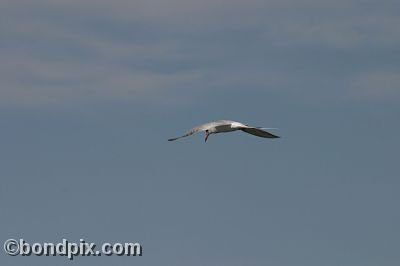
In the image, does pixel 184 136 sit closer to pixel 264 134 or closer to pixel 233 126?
pixel 233 126

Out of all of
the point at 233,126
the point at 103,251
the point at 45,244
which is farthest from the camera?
the point at 45,244

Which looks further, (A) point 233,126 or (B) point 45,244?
(B) point 45,244

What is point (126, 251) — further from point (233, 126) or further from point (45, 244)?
point (233, 126)

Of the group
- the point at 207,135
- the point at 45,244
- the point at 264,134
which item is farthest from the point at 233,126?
the point at 45,244

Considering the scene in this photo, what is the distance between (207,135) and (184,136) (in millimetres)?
6016

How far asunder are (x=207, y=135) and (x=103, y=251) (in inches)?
764

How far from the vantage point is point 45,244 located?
123 meters

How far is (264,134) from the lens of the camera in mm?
127312

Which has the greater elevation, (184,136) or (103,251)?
(184,136)

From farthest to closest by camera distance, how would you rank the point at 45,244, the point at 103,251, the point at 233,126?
the point at 45,244 → the point at 233,126 → the point at 103,251

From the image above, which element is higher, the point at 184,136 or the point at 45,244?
the point at 184,136

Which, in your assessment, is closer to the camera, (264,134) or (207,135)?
(207,135)

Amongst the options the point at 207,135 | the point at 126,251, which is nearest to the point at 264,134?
the point at 207,135

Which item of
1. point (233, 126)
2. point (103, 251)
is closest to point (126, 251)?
point (103, 251)
